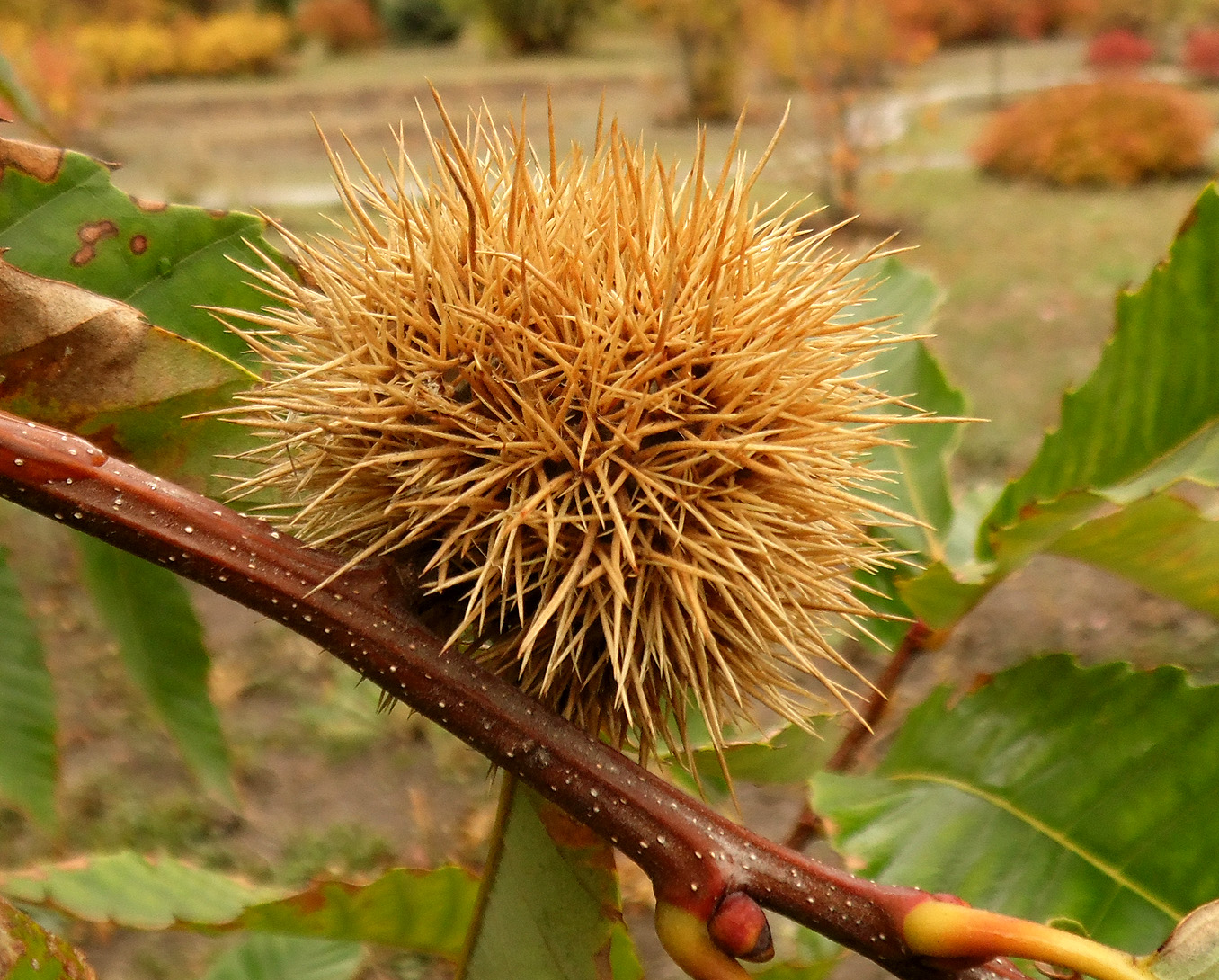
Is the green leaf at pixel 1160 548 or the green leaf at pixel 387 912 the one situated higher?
the green leaf at pixel 1160 548

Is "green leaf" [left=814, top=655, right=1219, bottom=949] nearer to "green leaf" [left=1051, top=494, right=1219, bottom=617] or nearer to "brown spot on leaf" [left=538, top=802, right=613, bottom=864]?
"green leaf" [left=1051, top=494, right=1219, bottom=617]

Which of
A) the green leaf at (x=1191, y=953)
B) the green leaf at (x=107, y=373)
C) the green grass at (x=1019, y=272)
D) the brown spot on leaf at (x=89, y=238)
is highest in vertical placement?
the brown spot on leaf at (x=89, y=238)

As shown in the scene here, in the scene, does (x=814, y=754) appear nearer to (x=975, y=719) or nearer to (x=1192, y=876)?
(x=975, y=719)

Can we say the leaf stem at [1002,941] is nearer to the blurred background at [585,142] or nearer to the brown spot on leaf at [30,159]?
the blurred background at [585,142]

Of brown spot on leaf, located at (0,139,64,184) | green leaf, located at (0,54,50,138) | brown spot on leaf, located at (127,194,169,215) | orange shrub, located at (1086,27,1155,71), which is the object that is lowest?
orange shrub, located at (1086,27,1155,71)

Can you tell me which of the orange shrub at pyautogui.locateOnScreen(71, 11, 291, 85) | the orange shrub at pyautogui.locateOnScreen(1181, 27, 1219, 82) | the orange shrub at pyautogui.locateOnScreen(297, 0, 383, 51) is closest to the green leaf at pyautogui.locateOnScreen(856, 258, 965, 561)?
the orange shrub at pyautogui.locateOnScreen(1181, 27, 1219, 82)

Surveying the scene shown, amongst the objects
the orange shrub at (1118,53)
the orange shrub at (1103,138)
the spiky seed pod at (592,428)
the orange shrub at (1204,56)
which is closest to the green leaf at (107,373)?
the spiky seed pod at (592,428)
